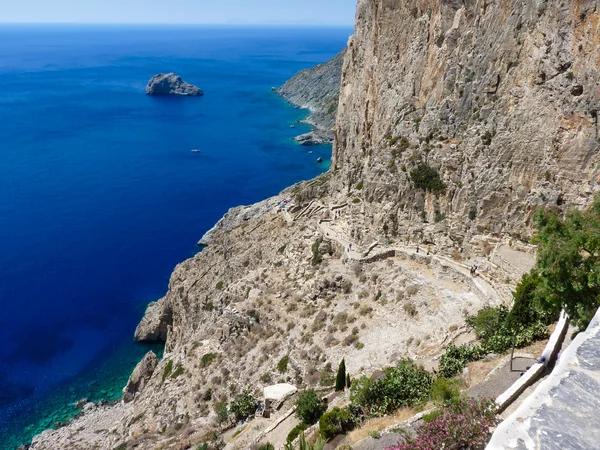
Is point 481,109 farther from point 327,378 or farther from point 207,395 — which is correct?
point 207,395

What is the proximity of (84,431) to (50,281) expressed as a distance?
95.4 feet

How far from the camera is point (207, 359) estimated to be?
33.6 m

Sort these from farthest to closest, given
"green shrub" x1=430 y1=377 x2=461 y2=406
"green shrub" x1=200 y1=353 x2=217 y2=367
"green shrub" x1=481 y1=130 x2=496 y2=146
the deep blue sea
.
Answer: the deep blue sea
"green shrub" x1=200 y1=353 x2=217 y2=367
"green shrub" x1=481 y1=130 x2=496 y2=146
"green shrub" x1=430 y1=377 x2=461 y2=406

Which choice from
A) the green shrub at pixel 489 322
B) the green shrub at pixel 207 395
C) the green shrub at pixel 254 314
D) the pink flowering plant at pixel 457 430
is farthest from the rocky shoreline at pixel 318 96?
the pink flowering plant at pixel 457 430

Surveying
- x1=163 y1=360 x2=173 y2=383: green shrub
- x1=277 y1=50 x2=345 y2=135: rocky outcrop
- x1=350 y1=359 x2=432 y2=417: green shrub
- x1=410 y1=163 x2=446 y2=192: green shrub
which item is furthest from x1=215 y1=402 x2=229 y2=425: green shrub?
x1=277 y1=50 x2=345 y2=135: rocky outcrop

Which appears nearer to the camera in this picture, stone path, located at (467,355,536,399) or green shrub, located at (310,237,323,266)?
stone path, located at (467,355,536,399)

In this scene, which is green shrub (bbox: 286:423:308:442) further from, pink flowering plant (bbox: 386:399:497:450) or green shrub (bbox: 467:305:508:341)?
green shrub (bbox: 467:305:508:341)

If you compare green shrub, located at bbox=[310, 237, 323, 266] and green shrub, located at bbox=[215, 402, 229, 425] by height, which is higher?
green shrub, located at bbox=[310, 237, 323, 266]

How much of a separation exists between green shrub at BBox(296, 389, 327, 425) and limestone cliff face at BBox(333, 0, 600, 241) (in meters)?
17.2

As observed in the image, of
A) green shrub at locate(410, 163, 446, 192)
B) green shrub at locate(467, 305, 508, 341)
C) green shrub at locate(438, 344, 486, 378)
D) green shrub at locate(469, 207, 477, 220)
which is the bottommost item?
green shrub at locate(438, 344, 486, 378)

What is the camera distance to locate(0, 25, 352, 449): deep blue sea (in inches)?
1868

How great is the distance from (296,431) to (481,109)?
24.2 m

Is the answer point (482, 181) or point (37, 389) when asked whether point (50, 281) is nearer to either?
point (37, 389)

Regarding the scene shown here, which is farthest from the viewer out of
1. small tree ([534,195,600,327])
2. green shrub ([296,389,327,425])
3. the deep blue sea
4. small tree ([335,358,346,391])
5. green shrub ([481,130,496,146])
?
the deep blue sea
